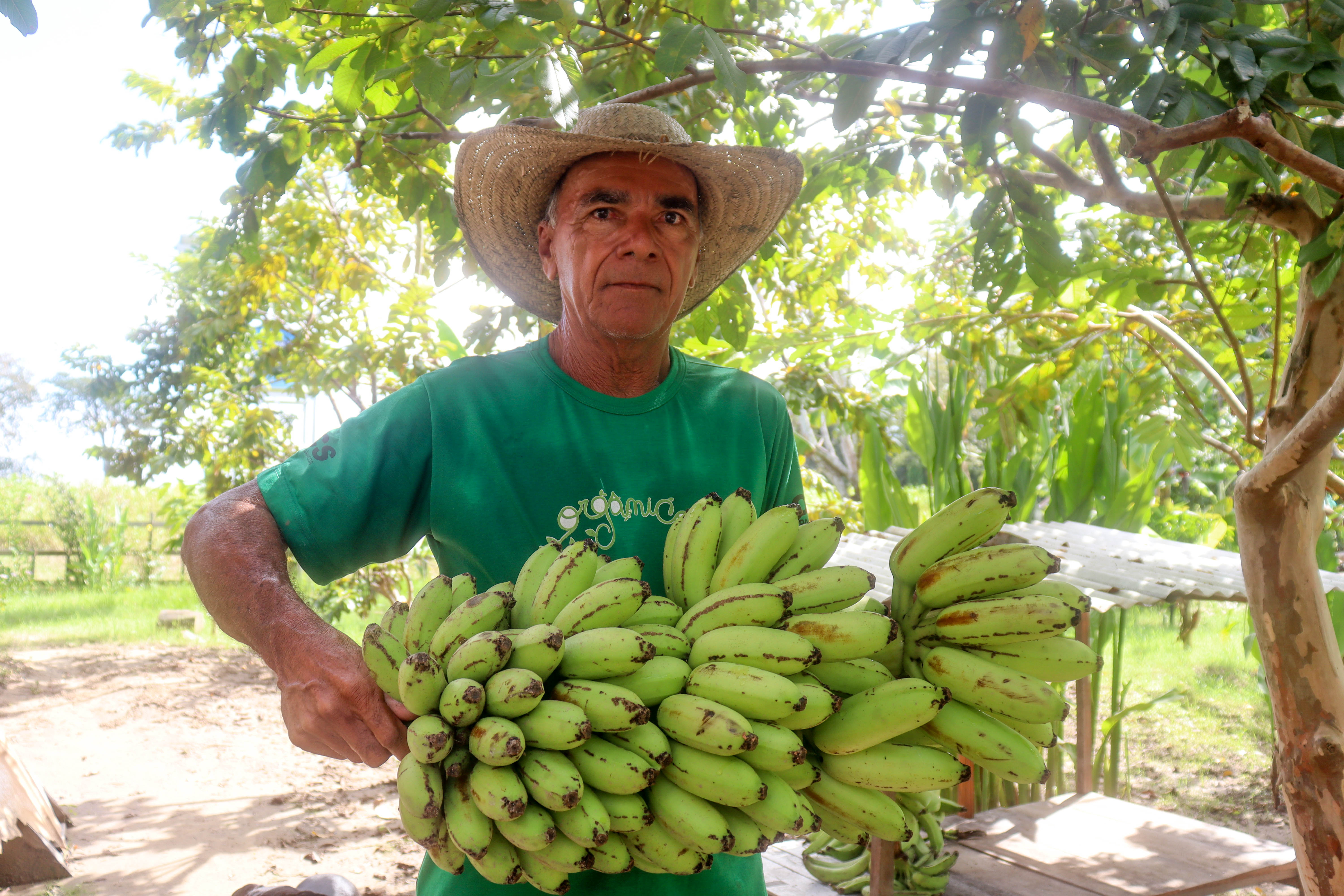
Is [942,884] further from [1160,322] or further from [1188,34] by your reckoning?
[1188,34]

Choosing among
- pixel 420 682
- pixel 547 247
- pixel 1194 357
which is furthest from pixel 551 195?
pixel 1194 357

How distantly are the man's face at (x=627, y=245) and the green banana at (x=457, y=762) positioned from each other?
3.10 ft

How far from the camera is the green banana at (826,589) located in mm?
1171

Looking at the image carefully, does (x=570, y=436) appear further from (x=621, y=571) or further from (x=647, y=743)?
(x=647, y=743)

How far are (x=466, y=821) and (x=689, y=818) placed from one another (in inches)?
9.9

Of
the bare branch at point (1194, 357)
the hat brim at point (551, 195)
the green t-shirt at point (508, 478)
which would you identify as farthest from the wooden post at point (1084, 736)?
the green t-shirt at point (508, 478)

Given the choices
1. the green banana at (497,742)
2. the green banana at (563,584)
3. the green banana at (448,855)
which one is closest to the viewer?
the green banana at (497,742)

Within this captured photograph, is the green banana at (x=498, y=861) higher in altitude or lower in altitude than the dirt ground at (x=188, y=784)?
higher

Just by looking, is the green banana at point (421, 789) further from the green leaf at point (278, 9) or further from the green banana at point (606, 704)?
the green leaf at point (278, 9)

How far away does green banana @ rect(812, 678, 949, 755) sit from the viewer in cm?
107

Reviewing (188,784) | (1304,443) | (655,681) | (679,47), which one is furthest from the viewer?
(188,784)

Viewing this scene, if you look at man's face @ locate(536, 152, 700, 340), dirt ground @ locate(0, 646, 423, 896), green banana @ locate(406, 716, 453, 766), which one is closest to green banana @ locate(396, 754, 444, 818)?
green banana @ locate(406, 716, 453, 766)

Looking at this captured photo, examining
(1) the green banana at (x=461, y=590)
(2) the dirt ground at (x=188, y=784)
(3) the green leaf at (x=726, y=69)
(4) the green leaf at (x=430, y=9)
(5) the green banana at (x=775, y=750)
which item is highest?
(4) the green leaf at (x=430, y=9)

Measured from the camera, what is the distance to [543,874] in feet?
3.39
